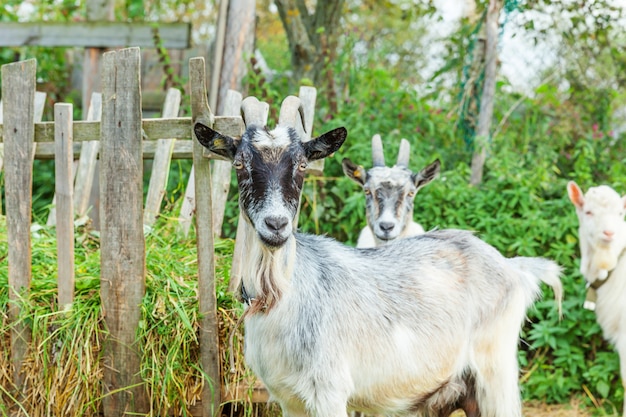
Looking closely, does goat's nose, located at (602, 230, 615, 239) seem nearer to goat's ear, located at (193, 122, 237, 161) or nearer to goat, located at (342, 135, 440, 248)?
goat, located at (342, 135, 440, 248)

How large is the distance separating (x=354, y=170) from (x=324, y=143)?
2281 mm

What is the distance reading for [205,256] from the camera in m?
4.45

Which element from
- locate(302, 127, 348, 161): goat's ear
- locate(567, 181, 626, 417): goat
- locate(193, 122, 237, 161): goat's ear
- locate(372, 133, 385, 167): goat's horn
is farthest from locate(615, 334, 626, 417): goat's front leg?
locate(193, 122, 237, 161): goat's ear

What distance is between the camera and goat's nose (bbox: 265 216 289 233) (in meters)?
3.45

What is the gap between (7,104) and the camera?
4.66 meters

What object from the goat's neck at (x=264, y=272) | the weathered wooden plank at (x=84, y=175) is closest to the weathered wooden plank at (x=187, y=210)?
the weathered wooden plank at (x=84, y=175)

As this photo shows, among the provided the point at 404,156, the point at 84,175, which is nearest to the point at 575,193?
the point at 404,156

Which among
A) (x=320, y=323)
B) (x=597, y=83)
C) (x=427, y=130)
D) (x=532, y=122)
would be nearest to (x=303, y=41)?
(x=427, y=130)

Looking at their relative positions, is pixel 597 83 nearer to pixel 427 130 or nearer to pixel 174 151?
pixel 427 130

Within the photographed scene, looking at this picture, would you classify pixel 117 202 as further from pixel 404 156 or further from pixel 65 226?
pixel 404 156

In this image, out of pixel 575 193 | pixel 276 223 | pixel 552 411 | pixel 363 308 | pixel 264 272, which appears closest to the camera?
pixel 276 223

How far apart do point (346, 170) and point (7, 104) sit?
2534 millimetres

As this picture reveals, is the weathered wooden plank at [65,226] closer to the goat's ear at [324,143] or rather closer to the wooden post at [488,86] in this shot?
the goat's ear at [324,143]

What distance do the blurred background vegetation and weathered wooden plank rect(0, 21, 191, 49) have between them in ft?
1.83
